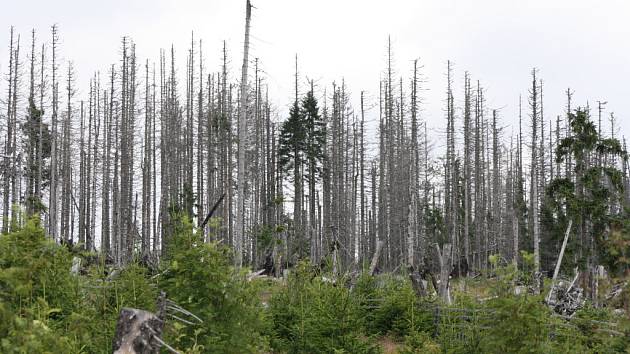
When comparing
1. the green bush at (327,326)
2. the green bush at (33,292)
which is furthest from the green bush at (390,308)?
the green bush at (33,292)

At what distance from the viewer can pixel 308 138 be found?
37.5m

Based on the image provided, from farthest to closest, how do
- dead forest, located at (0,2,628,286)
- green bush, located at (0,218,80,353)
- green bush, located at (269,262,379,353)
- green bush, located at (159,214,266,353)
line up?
dead forest, located at (0,2,628,286) < green bush, located at (269,262,379,353) < green bush, located at (159,214,266,353) < green bush, located at (0,218,80,353)

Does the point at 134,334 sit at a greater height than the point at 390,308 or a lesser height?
greater

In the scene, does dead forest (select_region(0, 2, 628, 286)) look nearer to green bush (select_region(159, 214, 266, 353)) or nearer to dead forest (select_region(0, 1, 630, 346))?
dead forest (select_region(0, 1, 630, 346))

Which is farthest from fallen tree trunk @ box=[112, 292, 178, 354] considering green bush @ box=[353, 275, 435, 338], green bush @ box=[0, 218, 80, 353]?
green bush @ box=[353, 275, 435, 338]

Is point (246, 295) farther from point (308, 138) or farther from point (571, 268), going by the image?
point (308, 138)

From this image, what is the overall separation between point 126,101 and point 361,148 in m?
16.2

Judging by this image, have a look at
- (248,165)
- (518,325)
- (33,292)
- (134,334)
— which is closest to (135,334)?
(134,334)

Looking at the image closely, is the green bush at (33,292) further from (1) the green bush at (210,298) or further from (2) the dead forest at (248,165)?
(2) the dead forest at (248,165)

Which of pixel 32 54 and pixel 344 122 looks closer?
pixel 32 54

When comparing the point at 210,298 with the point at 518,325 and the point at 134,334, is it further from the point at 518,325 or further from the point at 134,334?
the point at 518,325

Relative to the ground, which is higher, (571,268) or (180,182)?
(180,182)

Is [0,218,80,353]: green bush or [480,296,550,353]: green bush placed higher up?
[0,218,80,353]: green bush

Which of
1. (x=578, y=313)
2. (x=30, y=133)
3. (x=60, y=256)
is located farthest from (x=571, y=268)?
(x=30, y=133)
